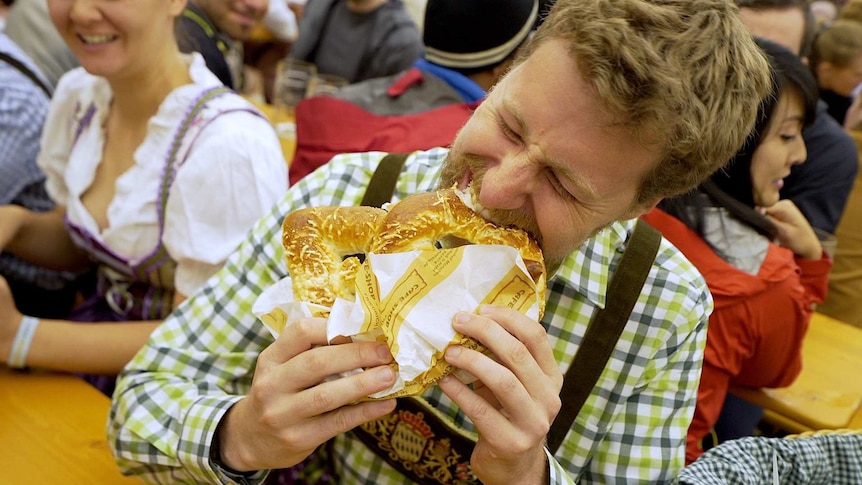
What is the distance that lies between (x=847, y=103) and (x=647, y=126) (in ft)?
12.7

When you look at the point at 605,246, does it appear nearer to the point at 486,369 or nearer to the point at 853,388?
the point at 486,369

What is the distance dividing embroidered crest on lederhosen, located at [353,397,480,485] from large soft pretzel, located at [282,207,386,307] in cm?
35

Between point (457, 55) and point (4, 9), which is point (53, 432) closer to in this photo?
point (457, 55)

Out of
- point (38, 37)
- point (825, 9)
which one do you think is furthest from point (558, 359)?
point (825, 9)

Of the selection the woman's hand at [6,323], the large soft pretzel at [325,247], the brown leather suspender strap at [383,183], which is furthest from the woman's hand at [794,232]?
the woman's hand at [6,323]

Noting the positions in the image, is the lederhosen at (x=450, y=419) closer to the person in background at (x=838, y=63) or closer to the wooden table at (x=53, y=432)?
the wooden table at (x=53, y=432)

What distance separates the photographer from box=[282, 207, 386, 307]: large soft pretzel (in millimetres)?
973

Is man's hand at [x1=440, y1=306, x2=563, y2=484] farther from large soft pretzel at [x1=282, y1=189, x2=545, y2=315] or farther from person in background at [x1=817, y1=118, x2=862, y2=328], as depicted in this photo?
person in background at [x1=817, y1=118, x2=862, y2=328]

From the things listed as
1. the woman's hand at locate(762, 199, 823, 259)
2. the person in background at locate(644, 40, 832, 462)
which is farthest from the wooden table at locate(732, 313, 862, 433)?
the woman's hand at locate(762, 199, 823, 259)

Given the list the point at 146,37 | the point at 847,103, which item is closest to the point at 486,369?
the point at 146,37

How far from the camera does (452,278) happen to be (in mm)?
899

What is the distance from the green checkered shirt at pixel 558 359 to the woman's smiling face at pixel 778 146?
1.05 m

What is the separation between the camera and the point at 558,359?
1.23 meters

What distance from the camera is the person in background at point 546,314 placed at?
0.91 m
